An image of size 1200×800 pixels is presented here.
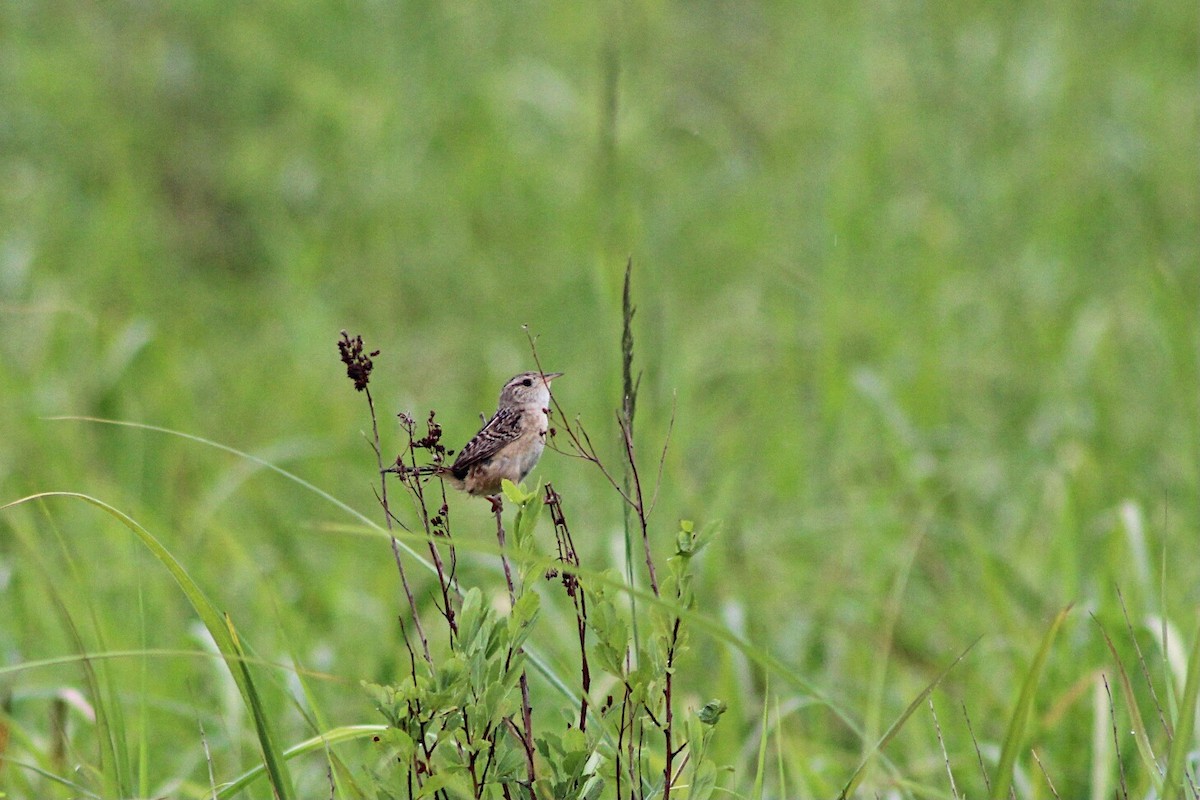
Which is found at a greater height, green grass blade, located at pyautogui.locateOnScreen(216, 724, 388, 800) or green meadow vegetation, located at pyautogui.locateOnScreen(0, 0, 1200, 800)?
green meadow vegetation, located at pyautogui.locateOnScreen(0, 0, 1200, 800)

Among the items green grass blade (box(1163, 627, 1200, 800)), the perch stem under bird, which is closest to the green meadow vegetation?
green grass blade (box(1163, 627, 1200, 800))

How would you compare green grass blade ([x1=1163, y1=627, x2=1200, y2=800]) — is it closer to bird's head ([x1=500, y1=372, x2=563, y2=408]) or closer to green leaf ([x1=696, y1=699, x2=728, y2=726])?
green leaf ([x1=696, y1=699, x2=728, y2=726])

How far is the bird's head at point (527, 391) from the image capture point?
2.09 m

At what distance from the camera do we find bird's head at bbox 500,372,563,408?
6.87 ft

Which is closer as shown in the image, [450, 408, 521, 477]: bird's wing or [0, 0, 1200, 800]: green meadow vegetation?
[450, 408, 521, 477]: bird's wing

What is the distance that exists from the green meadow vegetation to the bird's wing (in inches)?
6.2

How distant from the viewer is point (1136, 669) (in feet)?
10.9

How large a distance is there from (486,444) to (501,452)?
26 mm

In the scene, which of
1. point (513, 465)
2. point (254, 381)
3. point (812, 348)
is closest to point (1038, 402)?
point (812, 348)

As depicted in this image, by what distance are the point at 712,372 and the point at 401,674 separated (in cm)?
294

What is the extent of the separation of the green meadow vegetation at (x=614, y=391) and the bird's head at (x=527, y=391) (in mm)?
95

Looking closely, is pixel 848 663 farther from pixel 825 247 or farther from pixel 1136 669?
pixel 825 247

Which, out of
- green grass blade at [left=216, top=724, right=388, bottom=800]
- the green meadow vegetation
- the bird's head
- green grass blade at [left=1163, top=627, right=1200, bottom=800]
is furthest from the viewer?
the green meadow vegetation

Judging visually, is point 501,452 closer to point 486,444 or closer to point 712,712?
point 486,444
